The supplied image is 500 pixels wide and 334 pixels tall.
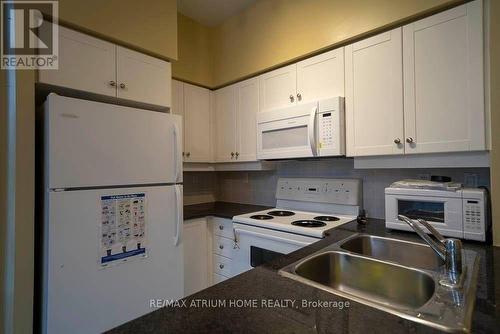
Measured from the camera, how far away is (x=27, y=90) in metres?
1.28

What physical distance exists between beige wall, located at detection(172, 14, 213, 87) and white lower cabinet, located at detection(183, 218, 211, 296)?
1391mm

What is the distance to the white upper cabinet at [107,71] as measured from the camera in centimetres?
144

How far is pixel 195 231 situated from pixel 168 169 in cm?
80

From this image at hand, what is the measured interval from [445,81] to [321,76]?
77cm

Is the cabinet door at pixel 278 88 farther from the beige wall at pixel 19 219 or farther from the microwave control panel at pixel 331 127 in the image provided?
the beige wall at pixel 19 219

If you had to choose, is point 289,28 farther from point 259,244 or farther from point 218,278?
point 218,278

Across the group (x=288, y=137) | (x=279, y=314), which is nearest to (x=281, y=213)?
(x=288, y=137)

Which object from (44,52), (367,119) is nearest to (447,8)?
(367,119)

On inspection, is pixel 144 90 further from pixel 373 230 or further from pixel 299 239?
pixel 373 230

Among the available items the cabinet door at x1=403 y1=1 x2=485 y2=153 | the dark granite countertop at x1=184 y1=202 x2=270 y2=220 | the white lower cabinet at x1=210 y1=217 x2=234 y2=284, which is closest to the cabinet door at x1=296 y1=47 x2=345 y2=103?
the cabinet door at x1=403 y1=1 x2=485 y2=153

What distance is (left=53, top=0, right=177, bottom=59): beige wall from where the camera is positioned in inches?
57.6

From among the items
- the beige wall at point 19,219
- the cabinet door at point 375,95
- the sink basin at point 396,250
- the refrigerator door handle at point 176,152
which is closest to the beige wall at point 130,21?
the beige wall at point 19,219

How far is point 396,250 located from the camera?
141 centimetres

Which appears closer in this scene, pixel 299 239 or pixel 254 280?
pixel 254 280
